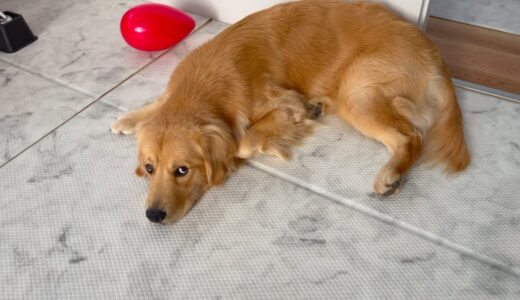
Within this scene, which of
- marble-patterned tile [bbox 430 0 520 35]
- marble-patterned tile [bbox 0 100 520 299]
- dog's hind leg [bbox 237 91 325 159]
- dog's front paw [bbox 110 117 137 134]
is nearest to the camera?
marble-patterned tile [bbox 0 100 520 299]

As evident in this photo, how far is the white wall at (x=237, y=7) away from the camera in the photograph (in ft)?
7.43

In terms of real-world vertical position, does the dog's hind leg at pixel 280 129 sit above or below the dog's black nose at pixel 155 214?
above

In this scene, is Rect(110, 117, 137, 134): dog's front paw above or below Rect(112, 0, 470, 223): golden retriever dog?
below

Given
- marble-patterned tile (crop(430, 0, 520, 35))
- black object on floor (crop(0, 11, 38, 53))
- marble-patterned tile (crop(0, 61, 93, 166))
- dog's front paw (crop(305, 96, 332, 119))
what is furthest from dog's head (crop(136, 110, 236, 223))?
marble-patterned tile (crop(430, 0, 520, 35))

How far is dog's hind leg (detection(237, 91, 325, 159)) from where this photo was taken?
190 centimetres

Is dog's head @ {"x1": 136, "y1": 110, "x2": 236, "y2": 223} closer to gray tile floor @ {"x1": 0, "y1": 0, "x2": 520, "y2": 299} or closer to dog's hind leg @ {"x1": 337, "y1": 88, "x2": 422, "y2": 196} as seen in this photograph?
gray tile floor @ {"x1": 0, "y1": 0, "x2": 520, "y2": 299}

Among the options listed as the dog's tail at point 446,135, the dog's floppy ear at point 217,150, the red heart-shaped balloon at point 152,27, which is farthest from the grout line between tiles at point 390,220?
the red heart-shaped balloon at point 152,27

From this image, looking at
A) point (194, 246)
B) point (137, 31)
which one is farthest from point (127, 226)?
point (137, 31)

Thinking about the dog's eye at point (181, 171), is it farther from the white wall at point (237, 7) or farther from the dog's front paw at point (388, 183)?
the white wall at point (237, 7)

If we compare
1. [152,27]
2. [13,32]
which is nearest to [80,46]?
[13,32]

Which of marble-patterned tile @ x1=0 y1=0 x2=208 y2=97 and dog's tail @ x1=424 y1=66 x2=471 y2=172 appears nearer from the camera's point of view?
dog's tail @ x1=424 y1=66 x2=471 y2=172

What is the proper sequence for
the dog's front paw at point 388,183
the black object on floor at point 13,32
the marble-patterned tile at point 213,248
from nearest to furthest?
the marble-patterned tile at point 213,248 → the dog's front paw at point 388,183 → the black object on floor at point 13,32

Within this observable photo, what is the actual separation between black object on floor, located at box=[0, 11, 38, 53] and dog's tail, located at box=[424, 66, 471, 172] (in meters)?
2.22

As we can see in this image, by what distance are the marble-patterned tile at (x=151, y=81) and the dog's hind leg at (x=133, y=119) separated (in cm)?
14
